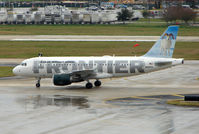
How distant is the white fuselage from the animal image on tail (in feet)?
3.75

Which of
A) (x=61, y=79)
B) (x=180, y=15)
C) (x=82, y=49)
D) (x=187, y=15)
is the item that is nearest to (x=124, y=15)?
(x=180, y=15)

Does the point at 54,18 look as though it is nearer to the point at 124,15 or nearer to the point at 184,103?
the point at 124,15

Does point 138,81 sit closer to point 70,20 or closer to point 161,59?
point 161,59

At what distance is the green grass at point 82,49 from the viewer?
258ft

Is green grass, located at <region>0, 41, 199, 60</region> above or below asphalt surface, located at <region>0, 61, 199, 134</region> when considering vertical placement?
above

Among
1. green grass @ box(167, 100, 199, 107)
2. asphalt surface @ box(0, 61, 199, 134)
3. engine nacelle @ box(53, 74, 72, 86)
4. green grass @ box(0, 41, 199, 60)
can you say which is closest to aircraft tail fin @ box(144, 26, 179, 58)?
asphalt surface @ box(0, 61, 199, 134)

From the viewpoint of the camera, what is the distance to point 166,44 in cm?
4769

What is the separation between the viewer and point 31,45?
303 ft

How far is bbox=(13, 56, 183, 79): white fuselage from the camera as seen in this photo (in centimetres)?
4656

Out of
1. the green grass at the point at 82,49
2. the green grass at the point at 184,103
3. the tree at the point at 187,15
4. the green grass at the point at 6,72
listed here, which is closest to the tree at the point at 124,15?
the tree at the point at 187,15

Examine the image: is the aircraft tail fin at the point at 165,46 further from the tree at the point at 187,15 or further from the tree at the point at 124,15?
the tree at the point at 124,15

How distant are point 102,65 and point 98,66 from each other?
46cm

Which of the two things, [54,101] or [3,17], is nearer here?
[54,101]

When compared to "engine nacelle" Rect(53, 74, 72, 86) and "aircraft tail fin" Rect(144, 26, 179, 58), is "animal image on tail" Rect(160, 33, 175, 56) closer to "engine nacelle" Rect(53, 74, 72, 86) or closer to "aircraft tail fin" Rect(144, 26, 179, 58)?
"aircraft tail fin" Rect(144, 26, 179, 58)
